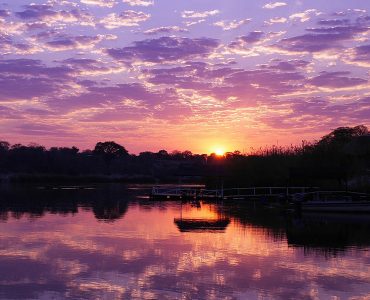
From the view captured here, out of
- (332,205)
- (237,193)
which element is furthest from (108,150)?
(332,205)

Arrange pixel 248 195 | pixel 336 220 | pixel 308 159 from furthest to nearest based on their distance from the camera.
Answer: pixel 308 159
pixel 248 195
pixel 336 220

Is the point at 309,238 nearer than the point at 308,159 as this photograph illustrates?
Yes

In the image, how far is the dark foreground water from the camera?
44.7ft

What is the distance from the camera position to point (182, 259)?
18.0 m

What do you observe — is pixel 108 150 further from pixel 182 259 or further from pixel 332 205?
pixel 182 259

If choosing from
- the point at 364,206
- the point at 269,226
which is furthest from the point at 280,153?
the point at 269,226

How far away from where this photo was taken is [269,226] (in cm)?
2878

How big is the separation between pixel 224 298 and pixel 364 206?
26698mm

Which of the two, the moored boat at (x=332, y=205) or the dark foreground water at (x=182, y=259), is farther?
the moored boat at (x=332, y=205)

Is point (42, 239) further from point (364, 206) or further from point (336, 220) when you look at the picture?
point (364, 206)

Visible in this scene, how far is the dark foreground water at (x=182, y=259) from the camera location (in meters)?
13.6

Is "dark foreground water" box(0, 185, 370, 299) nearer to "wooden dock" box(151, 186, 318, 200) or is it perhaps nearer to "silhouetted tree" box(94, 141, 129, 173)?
"wooden dock" box(151, 186, 318, 200)

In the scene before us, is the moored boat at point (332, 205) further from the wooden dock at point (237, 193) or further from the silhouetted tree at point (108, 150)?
the silhouetted tree at point (108, 150)

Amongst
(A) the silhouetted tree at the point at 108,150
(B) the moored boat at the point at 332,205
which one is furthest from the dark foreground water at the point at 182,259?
(A) the silhouetted tree at the point at 108,150
